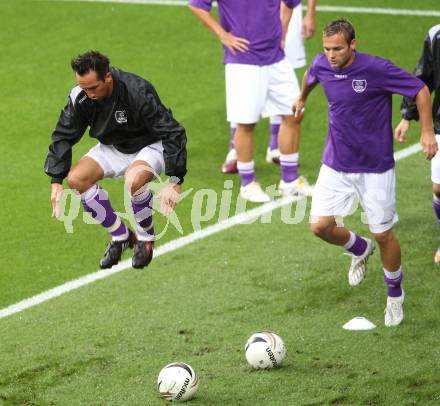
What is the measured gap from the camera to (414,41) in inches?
640

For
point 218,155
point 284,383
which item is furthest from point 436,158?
point 218,155

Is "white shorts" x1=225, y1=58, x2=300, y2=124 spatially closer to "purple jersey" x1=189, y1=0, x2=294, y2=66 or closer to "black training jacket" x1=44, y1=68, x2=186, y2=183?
"purple jersey" x1=189, y1=0, x2=294, y2=66

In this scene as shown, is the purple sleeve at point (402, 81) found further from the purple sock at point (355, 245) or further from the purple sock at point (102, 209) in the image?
the purple sock at point (102, 209)

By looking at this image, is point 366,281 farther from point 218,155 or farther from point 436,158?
point 218,155

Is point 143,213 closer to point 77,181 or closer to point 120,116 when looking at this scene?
point 77,181

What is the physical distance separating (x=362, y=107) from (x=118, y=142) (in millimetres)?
1788

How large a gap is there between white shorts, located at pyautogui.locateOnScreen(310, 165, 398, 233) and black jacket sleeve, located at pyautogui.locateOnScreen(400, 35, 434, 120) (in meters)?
0.56

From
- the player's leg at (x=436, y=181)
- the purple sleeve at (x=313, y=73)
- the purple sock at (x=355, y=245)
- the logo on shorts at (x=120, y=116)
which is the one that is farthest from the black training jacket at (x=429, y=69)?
the logo on shorts at (x=120, y=116)

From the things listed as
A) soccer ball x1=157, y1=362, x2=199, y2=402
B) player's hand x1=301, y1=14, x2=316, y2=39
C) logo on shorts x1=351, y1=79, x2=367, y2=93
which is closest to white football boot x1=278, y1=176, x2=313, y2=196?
player's hand x1=301, y1=14, x2=316, y2=39

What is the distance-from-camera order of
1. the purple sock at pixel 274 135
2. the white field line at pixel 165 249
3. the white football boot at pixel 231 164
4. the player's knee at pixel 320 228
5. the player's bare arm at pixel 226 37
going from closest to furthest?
the player's knee at pixel 320 228 < the white field line at pixel 165 249 < the player's bare arm at pixel 226 37 < the white football boot at pixel 231 164 < the purple sock at pixel 274 135

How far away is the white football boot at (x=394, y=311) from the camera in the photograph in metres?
9.45

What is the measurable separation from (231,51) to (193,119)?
2385 mm

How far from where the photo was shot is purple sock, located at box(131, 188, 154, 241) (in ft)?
30.1

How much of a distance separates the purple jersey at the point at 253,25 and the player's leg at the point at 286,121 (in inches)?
8.1
